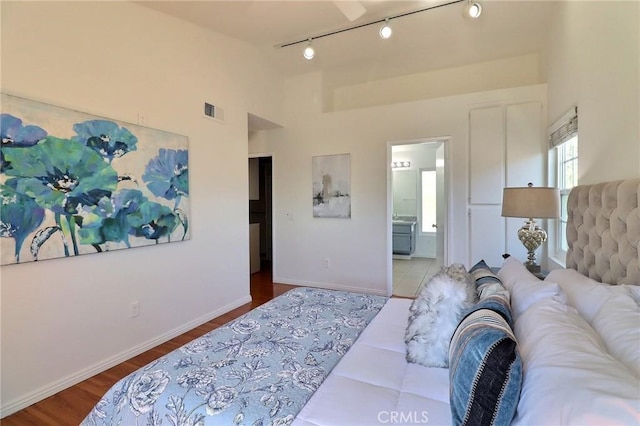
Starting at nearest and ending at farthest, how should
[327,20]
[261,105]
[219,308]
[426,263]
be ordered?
[327,20] < [219,308] < [261,105] < [426,263]

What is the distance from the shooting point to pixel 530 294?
1298 mm

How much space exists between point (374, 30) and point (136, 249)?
3.28 metres

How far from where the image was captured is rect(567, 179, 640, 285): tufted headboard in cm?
134

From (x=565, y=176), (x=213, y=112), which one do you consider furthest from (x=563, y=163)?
(x=213, y=112)

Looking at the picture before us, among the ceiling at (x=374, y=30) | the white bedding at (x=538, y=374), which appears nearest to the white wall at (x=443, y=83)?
the ceiling at (x=374, y=30)

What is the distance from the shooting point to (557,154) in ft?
10.3

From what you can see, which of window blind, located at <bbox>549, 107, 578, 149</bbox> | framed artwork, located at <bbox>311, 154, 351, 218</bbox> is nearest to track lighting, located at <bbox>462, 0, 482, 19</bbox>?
window blind, located at <bbox>549, 107, 578, 149</bbox>

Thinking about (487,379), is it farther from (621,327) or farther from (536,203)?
(536,203)

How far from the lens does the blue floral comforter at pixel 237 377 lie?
1.05 meters

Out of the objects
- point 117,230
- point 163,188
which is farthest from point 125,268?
point 163,188

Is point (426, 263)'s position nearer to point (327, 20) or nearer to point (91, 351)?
point (327, 20)

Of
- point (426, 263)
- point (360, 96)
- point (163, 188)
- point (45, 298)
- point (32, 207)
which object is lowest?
point (426, 263)

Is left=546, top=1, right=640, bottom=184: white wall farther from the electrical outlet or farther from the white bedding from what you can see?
the electrical outlet

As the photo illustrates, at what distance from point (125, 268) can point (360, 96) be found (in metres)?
3.79
